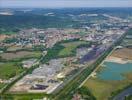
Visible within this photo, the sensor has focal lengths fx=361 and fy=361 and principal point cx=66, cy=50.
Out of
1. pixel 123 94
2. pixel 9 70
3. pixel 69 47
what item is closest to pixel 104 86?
pixel 123 94

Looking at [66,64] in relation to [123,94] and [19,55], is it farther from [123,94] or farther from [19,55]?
[123,94]

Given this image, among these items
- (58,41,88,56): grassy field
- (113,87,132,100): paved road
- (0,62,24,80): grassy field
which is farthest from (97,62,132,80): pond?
(0,62,24,80): grassy field

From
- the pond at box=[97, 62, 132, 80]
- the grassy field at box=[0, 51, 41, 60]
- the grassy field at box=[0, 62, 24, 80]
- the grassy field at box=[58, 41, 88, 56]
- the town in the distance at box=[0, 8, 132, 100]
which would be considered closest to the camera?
the town in the distance at box=[0, 8, 132, 100]

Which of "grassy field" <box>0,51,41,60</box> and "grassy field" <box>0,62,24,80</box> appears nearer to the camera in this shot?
"grassy field" <box>0,62,24,80</box>

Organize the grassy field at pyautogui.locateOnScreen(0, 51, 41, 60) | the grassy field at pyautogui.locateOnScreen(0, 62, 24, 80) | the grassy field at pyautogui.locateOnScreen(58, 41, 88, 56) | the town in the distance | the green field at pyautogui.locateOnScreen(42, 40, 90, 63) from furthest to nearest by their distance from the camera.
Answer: the grassy field at pyautogui.locateOnScreen(58, 41, 88, 56) → the green field at pyautogui.locateOnScreen(42, 40, 90, 63) → the grassy field at pyautogui.locateOnScreen(0, 51, 41, 60) → the grassy field at pyautogui.locateOnScreen(0, 62, 24, 80) → the town in the distance

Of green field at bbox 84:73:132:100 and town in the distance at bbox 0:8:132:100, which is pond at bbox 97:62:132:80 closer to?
town in the distance at bbox 0:8:132:100

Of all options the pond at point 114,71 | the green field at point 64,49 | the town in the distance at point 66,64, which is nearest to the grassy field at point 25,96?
the town in the distance at point 66,64

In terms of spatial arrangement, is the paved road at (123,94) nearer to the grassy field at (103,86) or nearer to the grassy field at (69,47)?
the grassy field at (103,86)
